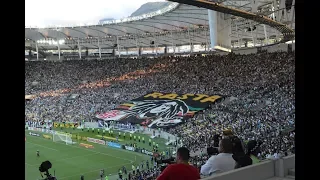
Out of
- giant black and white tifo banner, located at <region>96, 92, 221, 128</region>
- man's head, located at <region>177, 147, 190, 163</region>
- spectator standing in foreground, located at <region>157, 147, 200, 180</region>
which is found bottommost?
giant black and white tifo banner, located at <region>96, 92, 221, 128</region>

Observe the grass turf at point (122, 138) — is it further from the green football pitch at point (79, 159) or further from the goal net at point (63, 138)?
the goal net at point (63, 138)

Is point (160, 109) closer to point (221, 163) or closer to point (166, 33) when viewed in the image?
point (166, 33)

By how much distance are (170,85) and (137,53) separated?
23.3 m

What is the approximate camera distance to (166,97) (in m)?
34.3

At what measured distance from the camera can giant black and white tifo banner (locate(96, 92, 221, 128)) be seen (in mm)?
29050

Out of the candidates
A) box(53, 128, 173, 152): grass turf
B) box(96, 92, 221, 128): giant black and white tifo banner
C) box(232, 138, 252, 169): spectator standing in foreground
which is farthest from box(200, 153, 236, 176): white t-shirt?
box(96, 92, 221, 128): giant black and white tifo banner

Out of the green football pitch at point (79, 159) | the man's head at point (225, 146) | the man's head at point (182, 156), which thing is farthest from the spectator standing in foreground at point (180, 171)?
the green football pitch at point (79, 159)

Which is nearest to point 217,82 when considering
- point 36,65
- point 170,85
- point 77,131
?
point 170,85

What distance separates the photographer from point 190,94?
33375mm

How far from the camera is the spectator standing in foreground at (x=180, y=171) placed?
2.54 meters

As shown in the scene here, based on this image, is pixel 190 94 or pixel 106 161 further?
pixel 190 94

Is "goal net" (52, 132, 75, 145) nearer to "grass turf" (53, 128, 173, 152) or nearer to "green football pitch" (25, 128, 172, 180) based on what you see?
"green football pitch" (25, 128, 172, 180)

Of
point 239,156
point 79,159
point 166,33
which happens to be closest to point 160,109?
point 79,159
